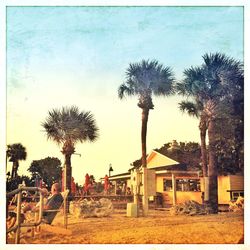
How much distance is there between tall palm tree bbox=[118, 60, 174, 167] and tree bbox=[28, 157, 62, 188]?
5.64 feet

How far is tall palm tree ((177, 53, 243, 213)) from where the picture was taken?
33.6ft

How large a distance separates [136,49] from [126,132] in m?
1.67

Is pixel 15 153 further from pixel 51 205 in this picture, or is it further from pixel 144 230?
pixel 144 230

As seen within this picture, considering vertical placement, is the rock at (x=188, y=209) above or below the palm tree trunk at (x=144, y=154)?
below

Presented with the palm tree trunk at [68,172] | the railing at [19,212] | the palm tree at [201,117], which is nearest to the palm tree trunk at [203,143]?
the palm tree at [201,117]

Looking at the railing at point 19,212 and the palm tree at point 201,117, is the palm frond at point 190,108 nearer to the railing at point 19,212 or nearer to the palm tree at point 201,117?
the palm tree at point 201,117

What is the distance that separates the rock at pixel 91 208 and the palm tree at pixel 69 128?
0.39m

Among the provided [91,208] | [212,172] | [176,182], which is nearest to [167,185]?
[176,182]

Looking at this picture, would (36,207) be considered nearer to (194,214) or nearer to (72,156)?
(72,156)

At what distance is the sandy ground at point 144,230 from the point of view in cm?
1001

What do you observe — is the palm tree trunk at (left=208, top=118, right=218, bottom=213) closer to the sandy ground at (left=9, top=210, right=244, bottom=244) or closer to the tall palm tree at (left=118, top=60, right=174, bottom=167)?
the sandy ground at (left=9, top=210, right=244, bottom=244)

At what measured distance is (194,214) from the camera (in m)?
10.2
